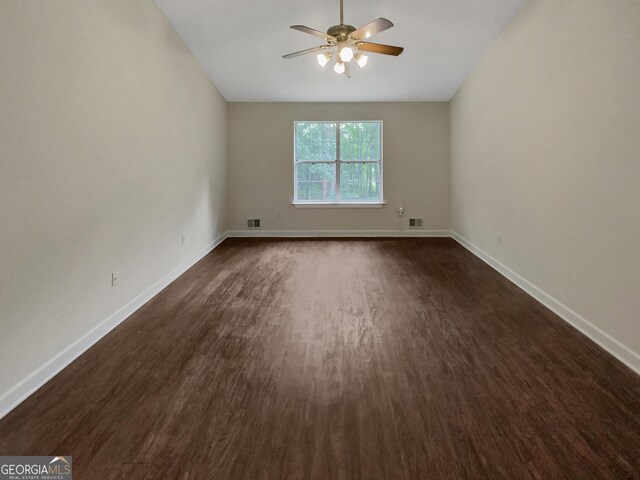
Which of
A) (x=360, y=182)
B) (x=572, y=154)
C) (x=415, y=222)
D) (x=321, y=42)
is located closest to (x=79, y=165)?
(x=321, y=42)

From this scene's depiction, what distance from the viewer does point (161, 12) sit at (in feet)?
13.5

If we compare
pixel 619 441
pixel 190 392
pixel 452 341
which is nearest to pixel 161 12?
pixel 190 392

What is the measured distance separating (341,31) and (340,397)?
2.91m

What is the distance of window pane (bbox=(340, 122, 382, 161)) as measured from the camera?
730 centimetres

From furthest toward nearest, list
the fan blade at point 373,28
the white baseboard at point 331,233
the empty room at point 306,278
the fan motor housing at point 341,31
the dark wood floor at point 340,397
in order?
the white baseboard at point 331,233, the fan motor housing at point 341,31, the fan blade at point 373,28, the empty room at point 306,278, the dark wood floor at point 340,397

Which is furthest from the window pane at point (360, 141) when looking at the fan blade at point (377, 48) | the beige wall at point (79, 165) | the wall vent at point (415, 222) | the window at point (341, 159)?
the fan blade at point (377, 48)

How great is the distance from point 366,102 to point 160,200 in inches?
175

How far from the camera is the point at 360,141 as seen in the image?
7.32 m

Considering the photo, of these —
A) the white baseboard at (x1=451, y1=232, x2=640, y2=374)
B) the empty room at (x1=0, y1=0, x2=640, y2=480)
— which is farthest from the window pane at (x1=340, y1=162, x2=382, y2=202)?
the white baseboard at (x1=451, y1=232, x2=640, y2=374)

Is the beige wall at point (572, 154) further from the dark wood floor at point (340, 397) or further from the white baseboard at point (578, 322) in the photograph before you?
the dark wood floor at point (340, 397)

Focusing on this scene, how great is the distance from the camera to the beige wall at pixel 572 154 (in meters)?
2.37

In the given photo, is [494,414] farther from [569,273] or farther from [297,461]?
[569,273]

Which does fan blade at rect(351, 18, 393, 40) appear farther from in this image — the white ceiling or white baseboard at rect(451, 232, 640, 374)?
white baseboard at rect(451, 232, 640, 374)

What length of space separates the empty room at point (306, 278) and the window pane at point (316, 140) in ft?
4.90
